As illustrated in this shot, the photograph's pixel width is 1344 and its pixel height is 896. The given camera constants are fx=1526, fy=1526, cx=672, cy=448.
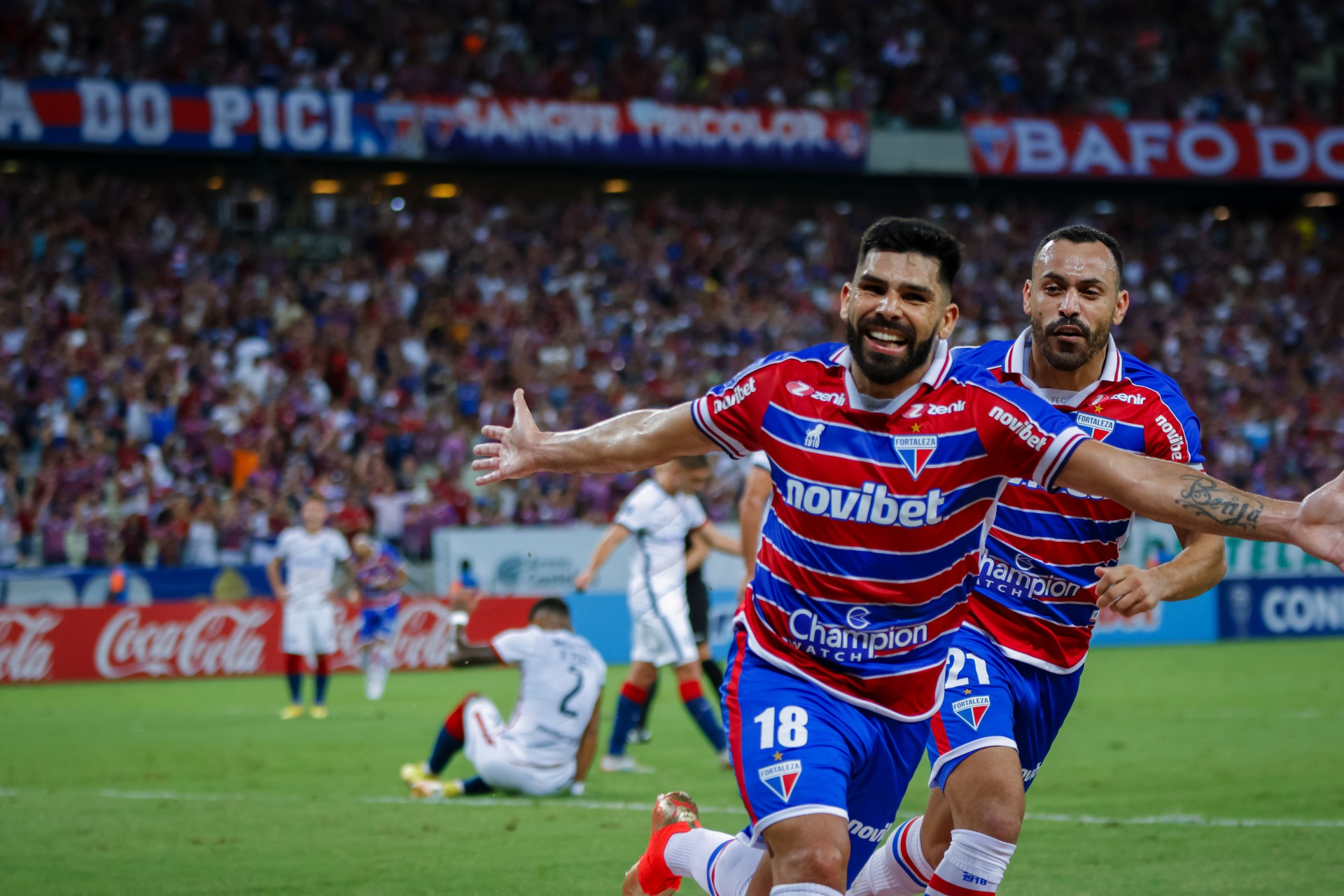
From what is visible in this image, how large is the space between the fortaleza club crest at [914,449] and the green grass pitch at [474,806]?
3.46 m

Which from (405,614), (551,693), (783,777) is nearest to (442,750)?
(551,693)

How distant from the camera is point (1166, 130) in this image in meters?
37.2

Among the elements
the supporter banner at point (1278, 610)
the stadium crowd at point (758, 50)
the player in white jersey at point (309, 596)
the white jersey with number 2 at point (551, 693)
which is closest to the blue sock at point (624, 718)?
the white jersey with number 2 at point (551, 693)

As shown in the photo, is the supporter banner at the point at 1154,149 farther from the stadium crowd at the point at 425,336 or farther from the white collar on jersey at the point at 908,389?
the white collar on jersey at the point at 908,389

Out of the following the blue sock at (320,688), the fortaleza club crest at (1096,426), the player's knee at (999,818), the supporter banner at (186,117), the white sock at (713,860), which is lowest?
the blue sock at (320,688)

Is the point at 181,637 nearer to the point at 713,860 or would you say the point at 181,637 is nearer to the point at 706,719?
the point at 706,719

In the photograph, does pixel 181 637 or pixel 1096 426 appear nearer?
pixel 1096 426

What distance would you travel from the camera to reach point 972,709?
218 inches

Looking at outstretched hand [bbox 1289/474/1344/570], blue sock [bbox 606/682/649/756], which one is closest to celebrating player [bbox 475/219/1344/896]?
outstretched hand [bbox 1289/474/1344/570]

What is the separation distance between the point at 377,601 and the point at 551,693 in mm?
8073

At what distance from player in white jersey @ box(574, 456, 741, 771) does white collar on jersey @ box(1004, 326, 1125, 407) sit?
5.65m

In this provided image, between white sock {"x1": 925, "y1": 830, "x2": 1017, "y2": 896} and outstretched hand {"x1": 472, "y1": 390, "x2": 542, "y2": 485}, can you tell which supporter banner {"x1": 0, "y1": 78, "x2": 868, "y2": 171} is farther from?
white sock {"x1": 925, "y1": 830, "x2": 1017, "y2": 896}

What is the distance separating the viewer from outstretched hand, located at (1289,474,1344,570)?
Answer: 4.14 metres

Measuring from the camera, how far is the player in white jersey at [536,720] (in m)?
10.3
